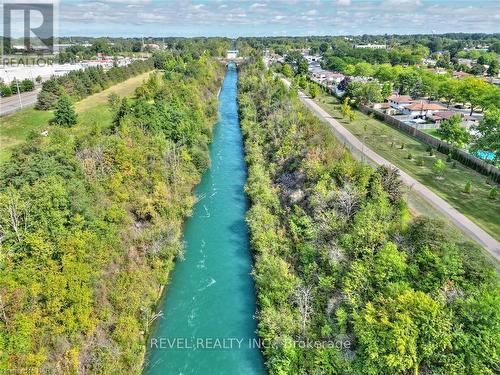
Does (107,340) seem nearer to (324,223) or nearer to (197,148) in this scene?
(324,223)

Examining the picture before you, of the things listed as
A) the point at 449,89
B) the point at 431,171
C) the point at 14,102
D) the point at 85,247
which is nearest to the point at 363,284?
the point at 85,247

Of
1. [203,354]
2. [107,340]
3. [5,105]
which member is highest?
[5,105]

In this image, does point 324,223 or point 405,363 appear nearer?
point 405,363

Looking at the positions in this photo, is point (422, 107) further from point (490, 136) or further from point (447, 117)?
point (490, 136)

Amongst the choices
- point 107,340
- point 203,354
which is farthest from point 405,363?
point 107,340

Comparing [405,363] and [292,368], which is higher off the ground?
[405,363]

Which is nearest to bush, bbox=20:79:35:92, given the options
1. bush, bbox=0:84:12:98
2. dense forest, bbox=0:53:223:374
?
bush, bbox=0:84:12:98
